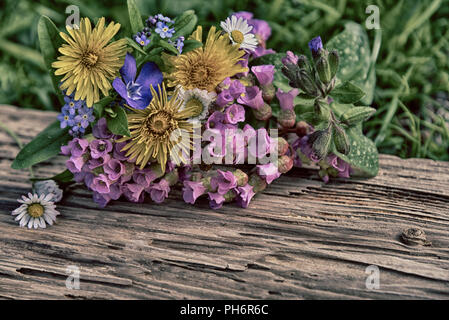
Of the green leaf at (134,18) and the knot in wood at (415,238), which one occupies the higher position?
the green leaf at (134,18)

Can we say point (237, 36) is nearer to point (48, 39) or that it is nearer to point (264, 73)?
point (264, 73)

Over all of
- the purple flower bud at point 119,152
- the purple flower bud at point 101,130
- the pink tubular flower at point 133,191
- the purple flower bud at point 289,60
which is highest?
the purple flower bud at point 289,60

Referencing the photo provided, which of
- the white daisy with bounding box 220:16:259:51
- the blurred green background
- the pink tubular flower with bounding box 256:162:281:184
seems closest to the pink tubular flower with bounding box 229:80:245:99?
the white daisy with bounding box 220:16:259:51

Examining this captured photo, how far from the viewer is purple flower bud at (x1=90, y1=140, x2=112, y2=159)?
1312mm

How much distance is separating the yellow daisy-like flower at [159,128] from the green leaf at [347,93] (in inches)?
15.1

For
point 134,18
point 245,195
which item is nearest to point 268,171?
point 245,195

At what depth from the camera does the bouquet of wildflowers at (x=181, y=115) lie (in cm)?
127

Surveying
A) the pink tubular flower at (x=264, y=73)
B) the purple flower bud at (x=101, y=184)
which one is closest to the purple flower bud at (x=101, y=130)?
the purple flower bud at (x=101, y=184)

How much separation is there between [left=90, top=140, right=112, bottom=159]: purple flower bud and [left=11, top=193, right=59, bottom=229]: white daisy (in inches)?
8.6

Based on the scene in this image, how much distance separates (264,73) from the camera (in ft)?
4.63

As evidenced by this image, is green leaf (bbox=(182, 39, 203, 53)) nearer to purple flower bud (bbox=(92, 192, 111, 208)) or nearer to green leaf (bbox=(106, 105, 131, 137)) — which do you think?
green leaf (bbox=(106, 105, 131, 137))

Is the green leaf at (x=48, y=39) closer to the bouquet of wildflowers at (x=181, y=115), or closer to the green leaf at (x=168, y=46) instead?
the bouquet of wildflowers at (x=181, y=115)

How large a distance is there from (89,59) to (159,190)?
0.41m
